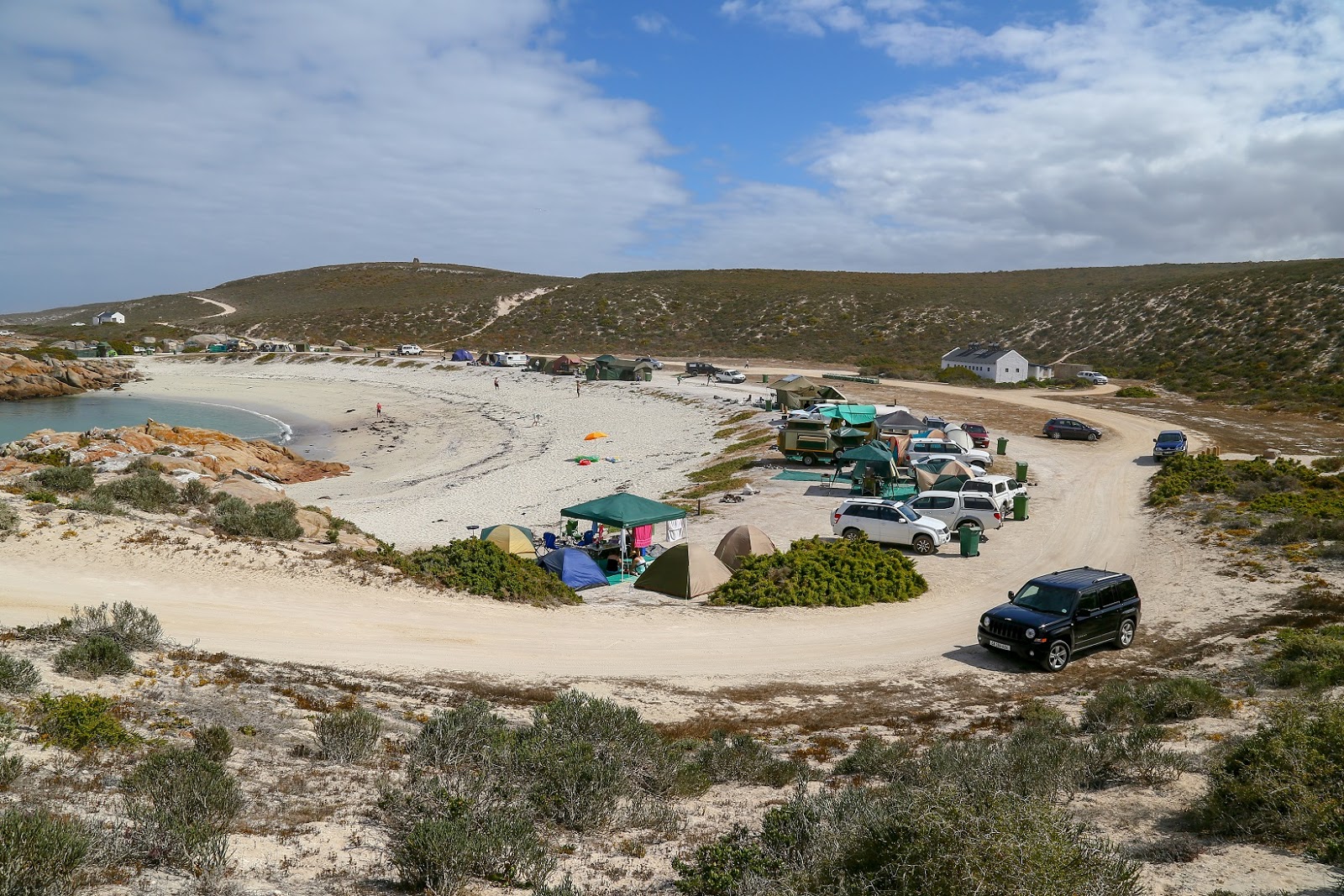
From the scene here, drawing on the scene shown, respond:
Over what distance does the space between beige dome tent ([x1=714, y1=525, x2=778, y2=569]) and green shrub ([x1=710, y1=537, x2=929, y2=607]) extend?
24.4 inches

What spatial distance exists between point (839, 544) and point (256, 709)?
14.6 meters

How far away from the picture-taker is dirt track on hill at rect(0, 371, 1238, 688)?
46.6 feet

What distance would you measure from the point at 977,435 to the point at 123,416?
196 ft

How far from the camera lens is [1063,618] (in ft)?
48.9

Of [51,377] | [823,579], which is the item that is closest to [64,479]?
[823,579]

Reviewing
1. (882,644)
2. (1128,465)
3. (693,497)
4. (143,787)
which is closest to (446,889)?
(143,787)

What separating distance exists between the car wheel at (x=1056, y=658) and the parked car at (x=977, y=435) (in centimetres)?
2366

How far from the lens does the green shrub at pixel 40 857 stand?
5391mm

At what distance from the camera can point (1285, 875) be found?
651 cm

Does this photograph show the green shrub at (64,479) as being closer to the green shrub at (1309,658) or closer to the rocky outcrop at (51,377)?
the green shrub at (1309,658)

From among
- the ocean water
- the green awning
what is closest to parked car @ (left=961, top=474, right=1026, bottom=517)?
the green awning

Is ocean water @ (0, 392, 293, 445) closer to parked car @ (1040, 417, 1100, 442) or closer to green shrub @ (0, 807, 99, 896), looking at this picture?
parked car @ (1040, 417, 1100, 442)

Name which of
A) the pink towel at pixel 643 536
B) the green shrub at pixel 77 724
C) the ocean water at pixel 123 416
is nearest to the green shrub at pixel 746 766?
the green shrub at pixel 77 724

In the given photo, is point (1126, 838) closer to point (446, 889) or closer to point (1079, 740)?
point (1079, 740)
